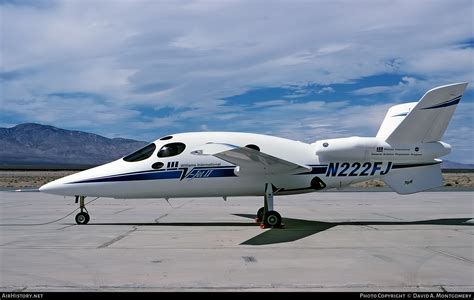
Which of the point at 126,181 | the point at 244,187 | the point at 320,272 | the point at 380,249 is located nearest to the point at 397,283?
the point at 320,272

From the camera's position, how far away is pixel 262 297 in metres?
7.00

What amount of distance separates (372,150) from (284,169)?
2827 mm

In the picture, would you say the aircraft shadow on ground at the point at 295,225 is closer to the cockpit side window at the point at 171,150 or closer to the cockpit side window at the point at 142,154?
the cockpit side window at the point at 142,154

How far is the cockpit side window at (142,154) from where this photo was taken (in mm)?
16453

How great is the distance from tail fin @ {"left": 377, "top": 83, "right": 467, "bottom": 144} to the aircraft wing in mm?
3165

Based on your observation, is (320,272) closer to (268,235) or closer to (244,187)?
(268,235)

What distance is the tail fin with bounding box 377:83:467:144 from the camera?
51.0ft

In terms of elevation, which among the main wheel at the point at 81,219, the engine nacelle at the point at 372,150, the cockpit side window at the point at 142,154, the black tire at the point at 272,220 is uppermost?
the engine nacelle at the point at 372,150

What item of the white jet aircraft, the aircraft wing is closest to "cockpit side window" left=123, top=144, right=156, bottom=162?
the white jet aircraft

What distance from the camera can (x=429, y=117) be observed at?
15859mm

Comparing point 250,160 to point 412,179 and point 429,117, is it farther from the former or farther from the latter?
point 429,117

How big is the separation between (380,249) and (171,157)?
25.0 feet

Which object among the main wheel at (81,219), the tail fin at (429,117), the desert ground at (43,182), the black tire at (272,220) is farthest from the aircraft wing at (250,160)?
the desert ground at (43,182)

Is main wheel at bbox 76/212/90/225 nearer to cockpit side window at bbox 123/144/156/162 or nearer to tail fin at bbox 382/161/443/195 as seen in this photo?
cockpit side window at bbox 123/144/156/162
